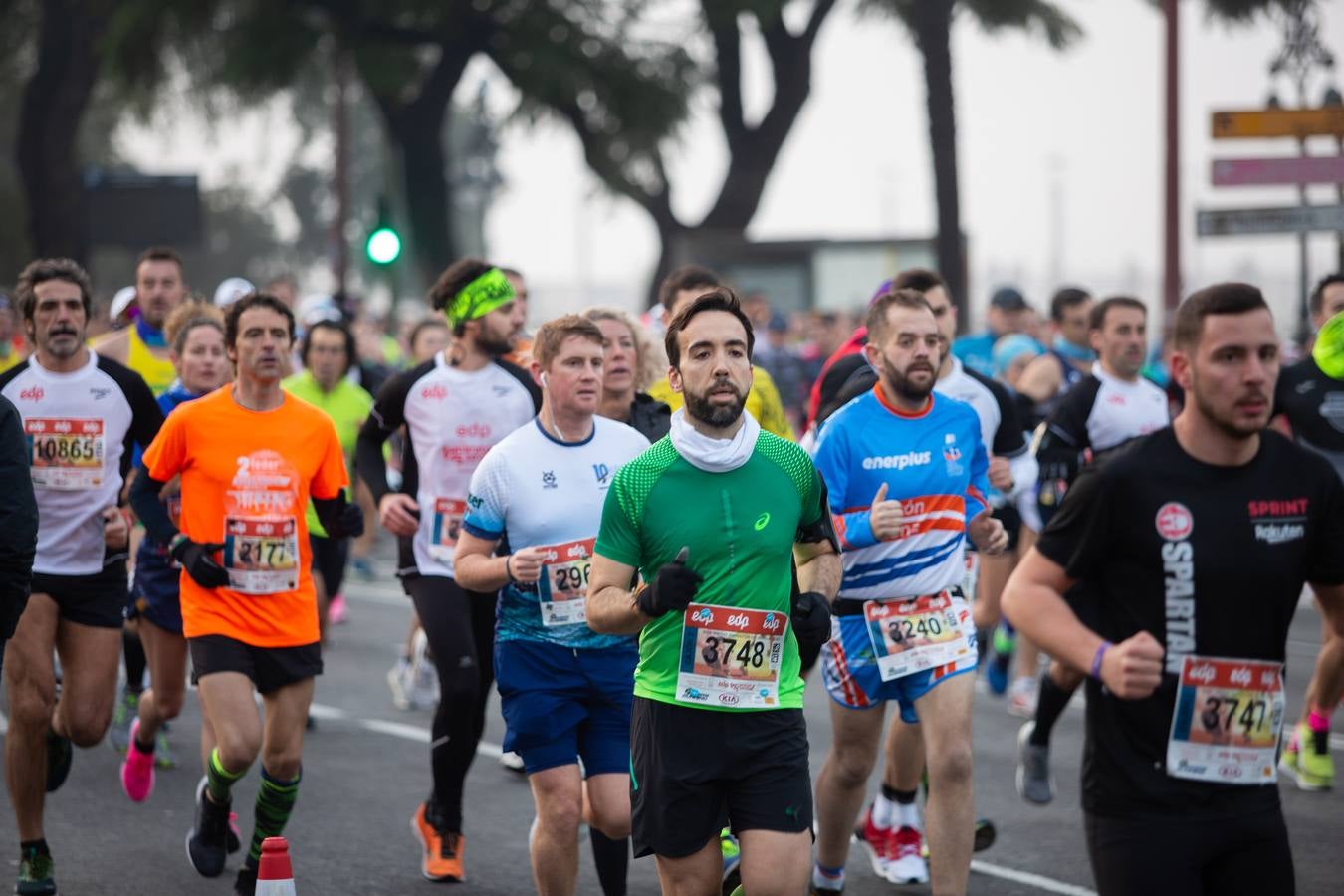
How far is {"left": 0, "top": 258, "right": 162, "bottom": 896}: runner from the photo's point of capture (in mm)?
7145

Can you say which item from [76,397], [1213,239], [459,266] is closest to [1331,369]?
[459,266]

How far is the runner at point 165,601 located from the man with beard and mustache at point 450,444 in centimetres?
88

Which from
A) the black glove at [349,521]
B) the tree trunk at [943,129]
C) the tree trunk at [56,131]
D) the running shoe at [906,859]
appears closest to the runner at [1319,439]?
the running shoe at [906,859]

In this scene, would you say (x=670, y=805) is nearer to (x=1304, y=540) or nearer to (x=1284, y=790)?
(x=1304, y=540)

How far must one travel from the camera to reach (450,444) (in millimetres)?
7594

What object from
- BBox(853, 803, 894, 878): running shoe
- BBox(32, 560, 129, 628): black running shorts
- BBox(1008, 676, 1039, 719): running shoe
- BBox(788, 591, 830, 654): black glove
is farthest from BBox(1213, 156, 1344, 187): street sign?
BBox(788, 591, 830, 654): black glove

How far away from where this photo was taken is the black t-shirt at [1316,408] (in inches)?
357

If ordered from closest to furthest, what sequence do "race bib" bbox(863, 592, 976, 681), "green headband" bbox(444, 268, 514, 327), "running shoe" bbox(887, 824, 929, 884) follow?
"race bib" bbox(863, 592, 976, 681), "running shoe" bbox(887, 824, 929, 884), "green headband" bbox(444, 268, 514, 327)

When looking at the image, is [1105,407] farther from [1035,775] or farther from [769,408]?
[769,408]

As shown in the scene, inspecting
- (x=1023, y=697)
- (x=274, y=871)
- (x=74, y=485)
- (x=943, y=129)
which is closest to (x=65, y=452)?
(x=74, y=485)

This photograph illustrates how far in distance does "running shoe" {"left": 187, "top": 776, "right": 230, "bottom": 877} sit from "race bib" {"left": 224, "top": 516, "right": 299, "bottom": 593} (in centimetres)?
82

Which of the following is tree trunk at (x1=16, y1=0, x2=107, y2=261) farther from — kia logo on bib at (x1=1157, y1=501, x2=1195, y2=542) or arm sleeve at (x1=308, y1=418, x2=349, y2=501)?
kia logo on bib at (x1=1157, y1=501, x2=1195, y2=542)

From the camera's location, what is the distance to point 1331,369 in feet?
29.0

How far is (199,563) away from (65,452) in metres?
1.06
